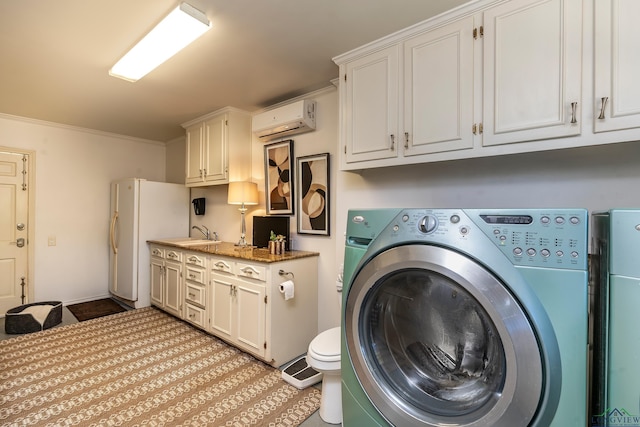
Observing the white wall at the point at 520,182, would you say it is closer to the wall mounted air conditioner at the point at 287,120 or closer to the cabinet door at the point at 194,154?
the wall mounted air conditioner at the point at 287,120

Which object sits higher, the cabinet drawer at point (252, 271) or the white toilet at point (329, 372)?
the cabinet drawer at point (252, 271)

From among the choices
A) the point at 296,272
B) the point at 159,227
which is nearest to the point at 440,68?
the point at 296,272

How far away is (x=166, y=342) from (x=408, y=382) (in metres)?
2.44

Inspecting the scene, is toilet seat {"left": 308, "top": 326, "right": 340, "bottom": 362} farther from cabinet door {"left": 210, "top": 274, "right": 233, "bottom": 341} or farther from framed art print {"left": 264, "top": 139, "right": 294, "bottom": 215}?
framed art print {"left": 264, "top": 139, "right": 294, "bottom": 215}

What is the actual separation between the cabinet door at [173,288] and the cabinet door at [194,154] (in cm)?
105

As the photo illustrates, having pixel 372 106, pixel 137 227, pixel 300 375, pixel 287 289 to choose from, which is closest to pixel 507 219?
pixel 372 106

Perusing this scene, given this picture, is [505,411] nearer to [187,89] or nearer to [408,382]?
[408,382]

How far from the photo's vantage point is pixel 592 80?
1300mm

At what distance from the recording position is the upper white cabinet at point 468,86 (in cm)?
138

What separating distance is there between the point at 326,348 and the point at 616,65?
193cm

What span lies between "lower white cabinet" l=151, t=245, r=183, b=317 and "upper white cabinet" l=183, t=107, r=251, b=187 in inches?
36.2

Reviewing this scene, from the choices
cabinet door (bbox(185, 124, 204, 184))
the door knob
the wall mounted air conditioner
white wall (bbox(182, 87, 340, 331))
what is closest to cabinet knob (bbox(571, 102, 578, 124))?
white wall (bbox(182, 87, 340, 331))

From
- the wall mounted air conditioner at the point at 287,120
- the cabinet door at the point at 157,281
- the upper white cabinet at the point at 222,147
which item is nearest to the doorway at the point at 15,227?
the cabinet door at the point at 157,281

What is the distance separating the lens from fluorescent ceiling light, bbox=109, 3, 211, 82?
1.66 metres
